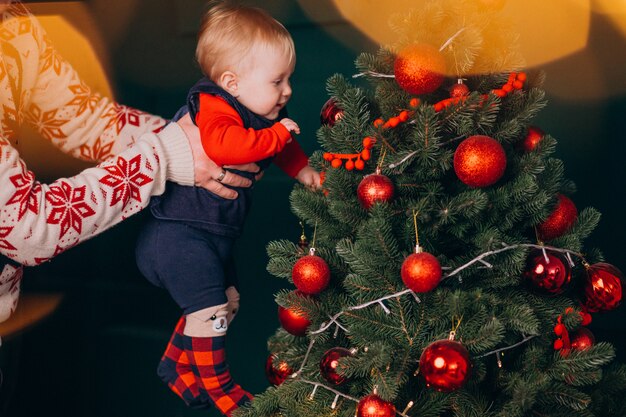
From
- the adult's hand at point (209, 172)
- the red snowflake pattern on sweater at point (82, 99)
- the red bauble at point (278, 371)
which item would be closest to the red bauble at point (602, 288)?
the red bauble at point (278, 371)

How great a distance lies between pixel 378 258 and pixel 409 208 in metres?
0.10

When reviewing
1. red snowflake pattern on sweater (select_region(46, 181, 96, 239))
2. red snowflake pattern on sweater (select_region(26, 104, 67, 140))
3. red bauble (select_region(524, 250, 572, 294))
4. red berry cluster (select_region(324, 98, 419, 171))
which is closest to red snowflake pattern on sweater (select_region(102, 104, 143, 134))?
red snowflake pattern on sweater (select_region(26, 104, 67, 140))

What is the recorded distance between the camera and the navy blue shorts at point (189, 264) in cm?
147

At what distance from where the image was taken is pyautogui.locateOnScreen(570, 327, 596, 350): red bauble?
128 centimetres

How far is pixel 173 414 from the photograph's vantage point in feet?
6.89

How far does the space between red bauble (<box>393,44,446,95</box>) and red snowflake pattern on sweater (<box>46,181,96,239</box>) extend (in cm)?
63

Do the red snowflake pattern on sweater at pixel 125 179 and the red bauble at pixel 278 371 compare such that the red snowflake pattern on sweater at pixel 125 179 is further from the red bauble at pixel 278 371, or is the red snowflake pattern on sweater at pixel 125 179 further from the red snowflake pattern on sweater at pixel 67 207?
the red bauble at pixel 278 371

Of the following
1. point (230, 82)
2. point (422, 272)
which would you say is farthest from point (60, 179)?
point (422, 272)

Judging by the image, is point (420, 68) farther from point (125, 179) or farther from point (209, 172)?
point (125, 179)

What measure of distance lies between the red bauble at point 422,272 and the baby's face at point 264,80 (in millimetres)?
500

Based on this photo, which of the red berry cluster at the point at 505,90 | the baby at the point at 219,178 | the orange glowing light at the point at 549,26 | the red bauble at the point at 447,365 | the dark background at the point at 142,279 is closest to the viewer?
the red bauble at the point at 447,365

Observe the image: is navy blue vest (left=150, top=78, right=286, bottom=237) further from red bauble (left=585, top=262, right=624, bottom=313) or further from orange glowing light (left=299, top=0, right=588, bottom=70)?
red bauble (left=585, top=262, right=624, bottom=313)

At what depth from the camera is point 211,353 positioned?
1495 millimetres

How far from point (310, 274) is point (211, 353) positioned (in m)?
0.37
